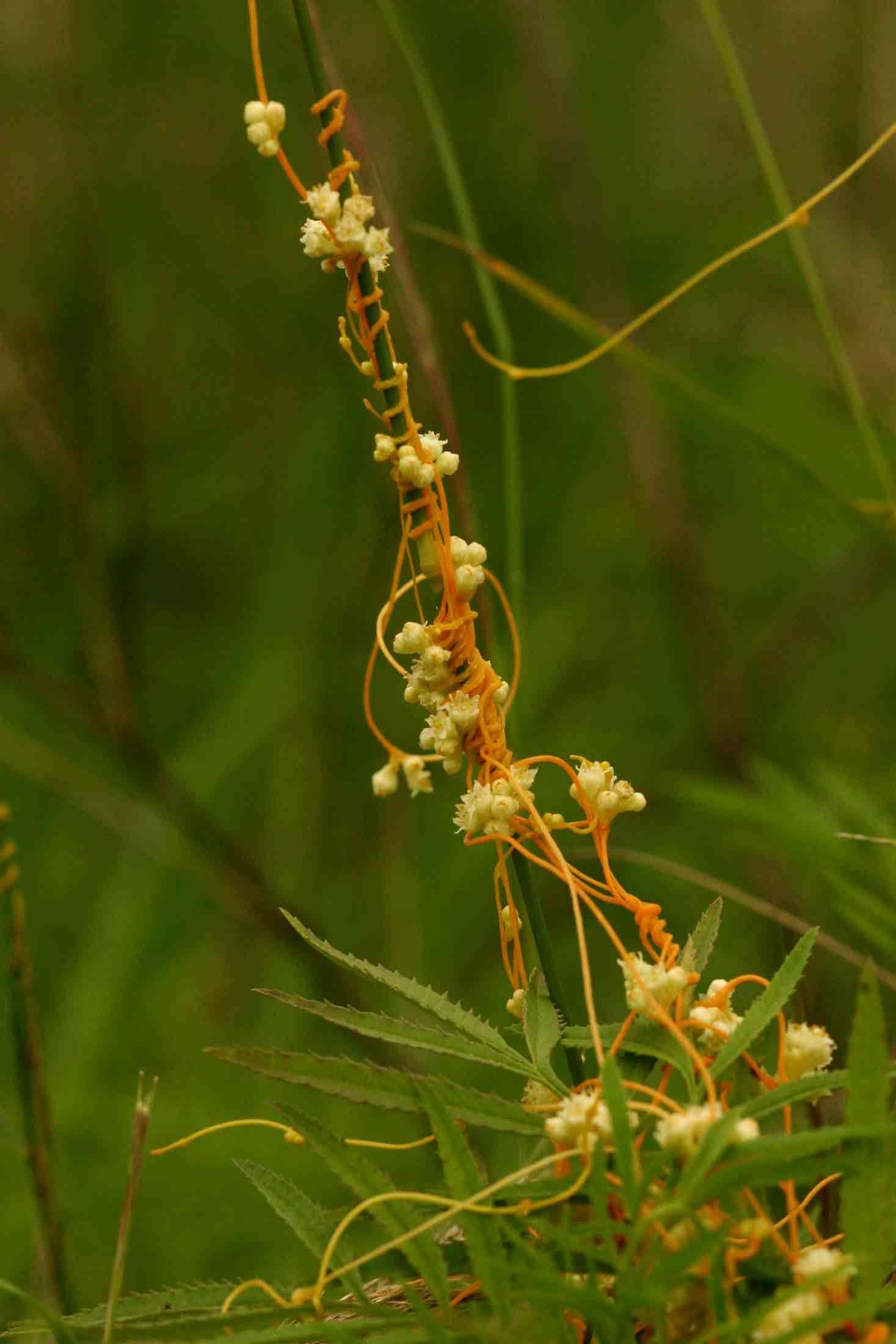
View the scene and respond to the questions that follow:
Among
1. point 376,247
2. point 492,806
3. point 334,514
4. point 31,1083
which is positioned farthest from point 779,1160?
point 334,514

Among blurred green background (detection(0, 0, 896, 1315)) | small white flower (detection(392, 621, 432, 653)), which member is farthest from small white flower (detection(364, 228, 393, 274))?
blurred green background (detection(0, 0, 896, 1315))

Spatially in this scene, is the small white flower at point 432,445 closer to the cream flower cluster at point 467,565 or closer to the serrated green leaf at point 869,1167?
the cream flower cluster at point 467,565

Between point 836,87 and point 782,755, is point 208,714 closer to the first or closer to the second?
point 782,755

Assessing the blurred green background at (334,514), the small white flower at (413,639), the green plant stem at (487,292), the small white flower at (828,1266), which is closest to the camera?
the small white flower at (828,1266)

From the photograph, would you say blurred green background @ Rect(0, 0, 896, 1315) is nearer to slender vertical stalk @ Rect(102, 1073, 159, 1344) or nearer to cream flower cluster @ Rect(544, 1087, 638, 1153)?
slender vertical stalk @ Rect(102, 1073, 159, 1344)

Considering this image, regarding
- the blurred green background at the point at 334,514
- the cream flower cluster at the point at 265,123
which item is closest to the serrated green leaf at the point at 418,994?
the cream flower cluster at the point at 265,123
